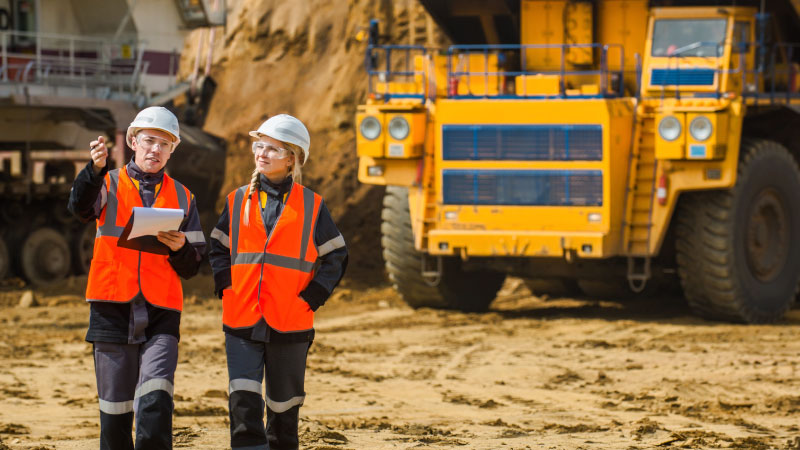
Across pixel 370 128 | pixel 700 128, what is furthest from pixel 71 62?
pixel 700 128

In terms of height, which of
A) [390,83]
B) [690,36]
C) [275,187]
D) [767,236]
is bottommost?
[767,236]

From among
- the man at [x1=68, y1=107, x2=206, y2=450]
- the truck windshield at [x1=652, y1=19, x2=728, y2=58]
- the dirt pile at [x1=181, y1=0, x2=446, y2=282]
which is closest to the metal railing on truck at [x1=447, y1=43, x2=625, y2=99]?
the truck windshield at [x1=652, y1=19, x2=728, y2=58]

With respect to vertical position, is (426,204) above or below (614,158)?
below

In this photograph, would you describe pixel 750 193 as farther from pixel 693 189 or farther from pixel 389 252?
pixel 389 252

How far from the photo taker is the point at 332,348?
12234 mm

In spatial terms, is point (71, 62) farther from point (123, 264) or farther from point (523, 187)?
point (123, 264)

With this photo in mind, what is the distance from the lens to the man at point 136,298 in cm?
594

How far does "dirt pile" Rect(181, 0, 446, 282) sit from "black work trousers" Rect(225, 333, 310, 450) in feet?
45.3

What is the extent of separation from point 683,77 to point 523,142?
5.25 ft

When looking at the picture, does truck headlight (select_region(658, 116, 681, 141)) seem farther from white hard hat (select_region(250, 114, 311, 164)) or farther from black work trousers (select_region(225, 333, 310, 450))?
black work trousers (select_region(225, 333, 310, 450))

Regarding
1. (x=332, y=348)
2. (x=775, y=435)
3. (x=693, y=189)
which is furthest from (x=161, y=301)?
(x=693, y=189)

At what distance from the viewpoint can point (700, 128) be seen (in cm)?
1302

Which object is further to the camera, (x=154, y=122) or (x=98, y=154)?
(x=154, y=122)

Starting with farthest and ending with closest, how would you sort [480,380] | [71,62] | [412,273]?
[71,62]
[412,273]
[480,380]
